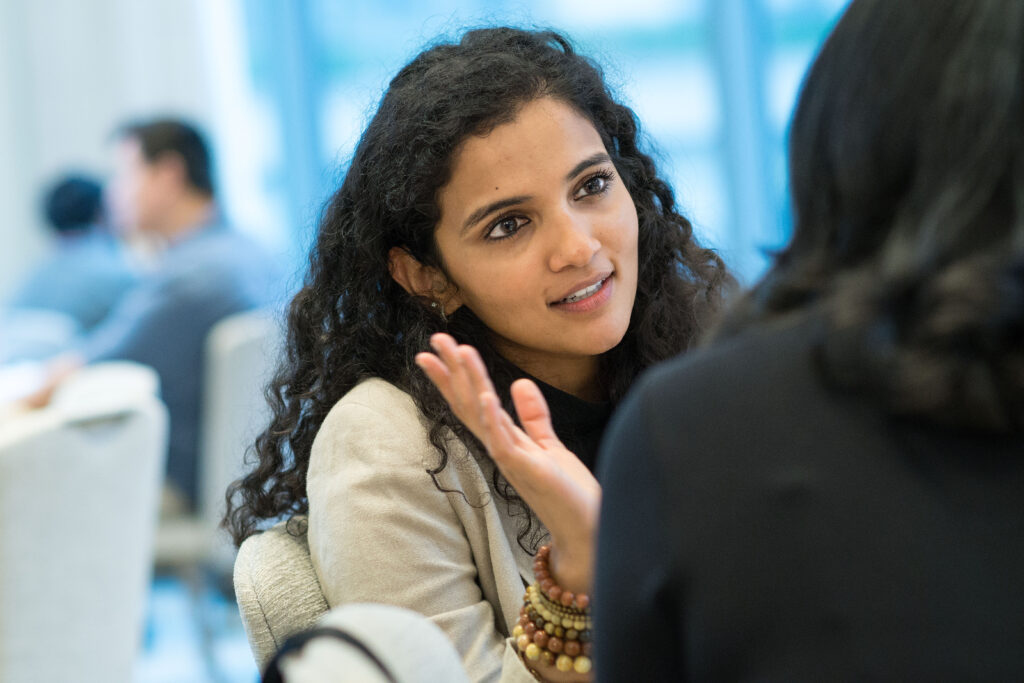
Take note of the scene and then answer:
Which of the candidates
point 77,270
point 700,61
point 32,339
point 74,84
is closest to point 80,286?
point 77,270

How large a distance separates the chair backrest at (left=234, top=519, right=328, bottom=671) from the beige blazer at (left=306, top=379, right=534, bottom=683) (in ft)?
0.06

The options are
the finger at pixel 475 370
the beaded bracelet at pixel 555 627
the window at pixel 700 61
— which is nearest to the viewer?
the finger at pixel 475 370

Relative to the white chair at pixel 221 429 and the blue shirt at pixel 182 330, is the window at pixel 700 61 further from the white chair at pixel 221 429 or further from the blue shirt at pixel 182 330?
the white chair at pixel 221 429

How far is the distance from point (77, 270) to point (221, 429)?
1.99 m

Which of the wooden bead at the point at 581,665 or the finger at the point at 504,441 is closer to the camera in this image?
the finger at the point at 504,441

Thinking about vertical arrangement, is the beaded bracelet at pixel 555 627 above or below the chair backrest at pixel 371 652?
below

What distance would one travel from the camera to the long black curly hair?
139 cm

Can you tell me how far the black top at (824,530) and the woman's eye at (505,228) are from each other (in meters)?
0.71

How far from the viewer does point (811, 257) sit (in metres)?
0.75

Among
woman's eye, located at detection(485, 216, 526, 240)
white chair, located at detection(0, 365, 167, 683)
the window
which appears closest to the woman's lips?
woman's eye, located at detection(485, 216, 526, 240)

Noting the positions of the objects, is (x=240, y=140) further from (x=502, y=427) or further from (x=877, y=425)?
(x=877, y=425)

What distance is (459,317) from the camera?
149cm

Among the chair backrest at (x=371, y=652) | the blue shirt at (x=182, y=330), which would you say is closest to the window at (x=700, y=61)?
the blue shirt at (x=182, y=330)

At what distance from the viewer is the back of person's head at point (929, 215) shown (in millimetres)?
660
